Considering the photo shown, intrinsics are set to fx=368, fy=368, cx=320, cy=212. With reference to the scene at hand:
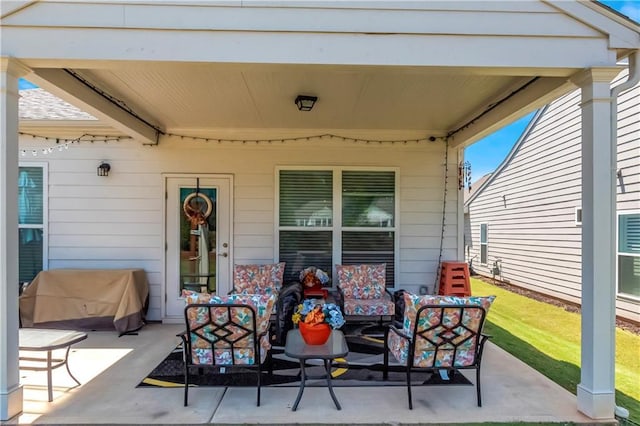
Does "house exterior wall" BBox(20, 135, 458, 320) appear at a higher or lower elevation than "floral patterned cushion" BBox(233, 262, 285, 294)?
higher

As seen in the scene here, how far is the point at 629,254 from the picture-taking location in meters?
5.44

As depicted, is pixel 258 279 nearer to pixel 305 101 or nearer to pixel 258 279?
pixel 258 279

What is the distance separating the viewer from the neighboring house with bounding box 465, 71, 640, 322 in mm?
5371

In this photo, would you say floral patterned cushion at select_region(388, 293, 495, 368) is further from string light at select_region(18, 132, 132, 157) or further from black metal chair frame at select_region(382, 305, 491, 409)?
string light at select_region(18, 132, 132, 157)

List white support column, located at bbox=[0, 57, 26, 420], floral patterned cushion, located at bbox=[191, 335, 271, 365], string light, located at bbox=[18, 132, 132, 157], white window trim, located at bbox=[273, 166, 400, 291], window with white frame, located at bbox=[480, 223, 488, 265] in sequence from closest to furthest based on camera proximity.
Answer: white support column, located at bbox=[0, 57, 26, 420], floral patterned cushion, located at bbox=[191, 335, 271, 365], string light, located at bbox=[18, 132, 132, 157], white window trim, located at bbox=[273, 166, 400, 291], window with white frame, located at bbox=[480, 223, 488, 265]

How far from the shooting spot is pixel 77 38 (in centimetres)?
262

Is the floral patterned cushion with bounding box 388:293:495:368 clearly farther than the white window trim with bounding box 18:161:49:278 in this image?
No

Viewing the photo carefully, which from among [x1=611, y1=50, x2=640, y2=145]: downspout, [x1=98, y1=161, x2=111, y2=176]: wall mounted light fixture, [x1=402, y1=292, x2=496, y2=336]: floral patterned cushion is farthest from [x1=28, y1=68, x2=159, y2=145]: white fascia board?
[x1=611, y1=50, x2=640, y2=145]: downspout

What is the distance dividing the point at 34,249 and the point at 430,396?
5564mm

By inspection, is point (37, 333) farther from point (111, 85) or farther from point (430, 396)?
point (430, 396)

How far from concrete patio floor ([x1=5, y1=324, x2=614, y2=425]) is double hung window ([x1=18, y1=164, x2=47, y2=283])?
2.46 metres

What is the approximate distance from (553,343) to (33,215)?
717 centimetres

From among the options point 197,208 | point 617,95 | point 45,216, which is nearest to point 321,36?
point 617,95

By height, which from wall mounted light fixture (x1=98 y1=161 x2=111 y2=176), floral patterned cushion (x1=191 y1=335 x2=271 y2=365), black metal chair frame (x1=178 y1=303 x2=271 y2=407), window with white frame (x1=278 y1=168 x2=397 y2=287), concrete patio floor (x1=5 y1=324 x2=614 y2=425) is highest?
wall mounted light fixture (x1=98 y1=161 x2=111 y2=176)
